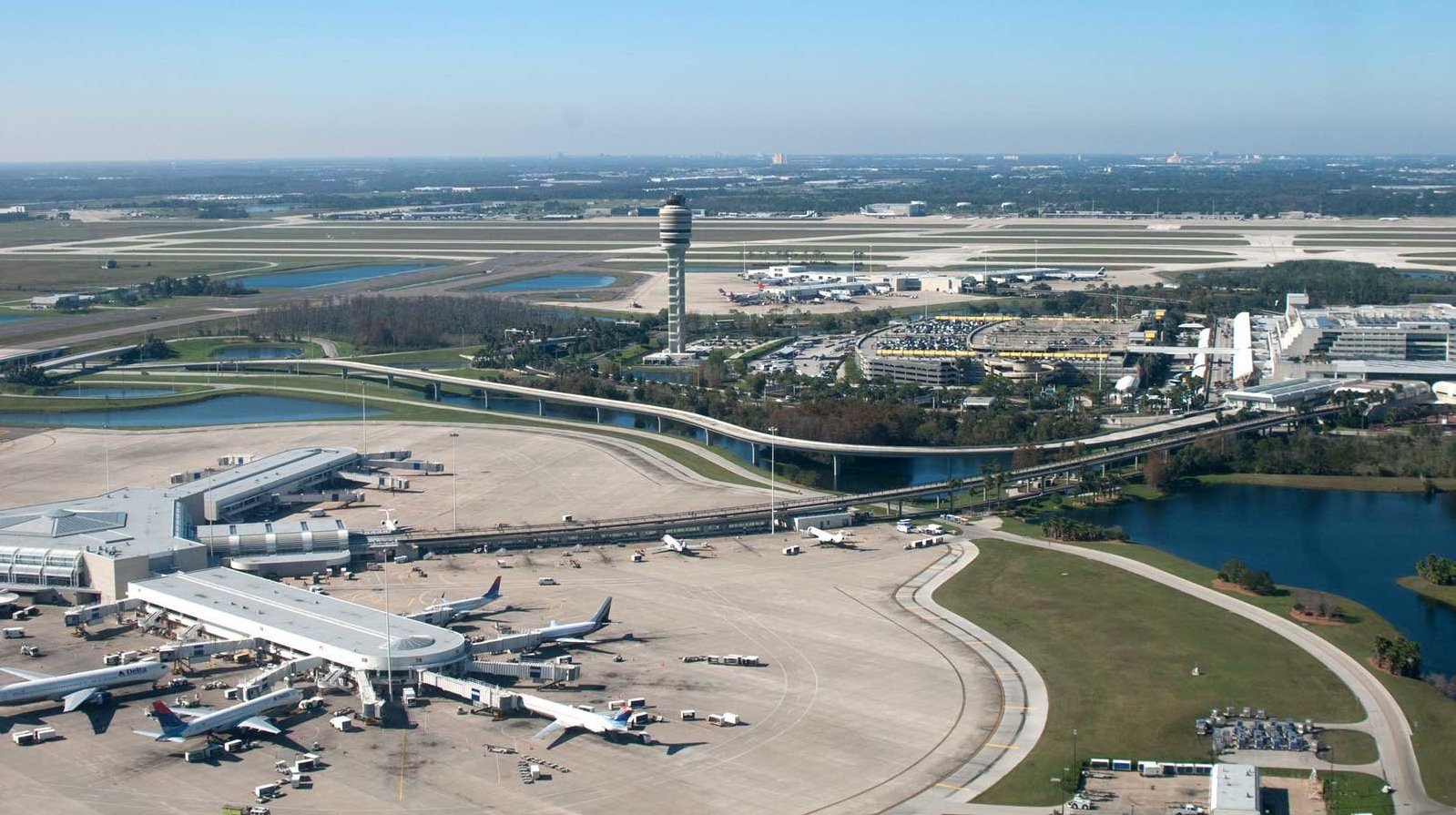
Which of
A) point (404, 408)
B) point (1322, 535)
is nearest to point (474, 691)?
point (1322, 535)

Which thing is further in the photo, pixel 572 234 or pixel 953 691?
pixel 572 234

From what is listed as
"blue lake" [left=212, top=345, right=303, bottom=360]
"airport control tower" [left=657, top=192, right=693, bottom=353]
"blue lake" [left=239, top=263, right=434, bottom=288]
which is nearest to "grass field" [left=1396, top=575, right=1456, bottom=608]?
"airport control tower" [left=657, top=192, right=693, bottom=353]

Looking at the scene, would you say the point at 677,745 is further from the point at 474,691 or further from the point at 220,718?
the point at 220,718

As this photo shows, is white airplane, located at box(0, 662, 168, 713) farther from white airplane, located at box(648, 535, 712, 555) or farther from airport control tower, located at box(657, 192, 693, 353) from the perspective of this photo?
airport control tower, located at box(657, 192, 693, 353)

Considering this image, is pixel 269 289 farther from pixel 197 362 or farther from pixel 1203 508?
pixel 1203 508

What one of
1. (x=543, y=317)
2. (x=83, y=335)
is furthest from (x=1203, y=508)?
(x=83, y=335)

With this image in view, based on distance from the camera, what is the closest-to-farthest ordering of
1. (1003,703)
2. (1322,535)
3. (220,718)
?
(220,718) < (1003,703) < (1322,535)

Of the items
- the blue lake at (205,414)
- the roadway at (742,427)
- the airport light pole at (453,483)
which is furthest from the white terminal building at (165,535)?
the roadway at (742,427)
